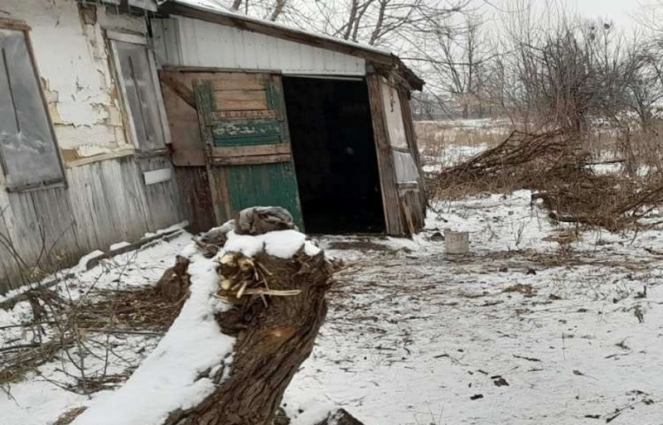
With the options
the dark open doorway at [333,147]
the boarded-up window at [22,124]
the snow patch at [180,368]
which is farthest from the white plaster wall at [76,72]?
the dark open doorway at [333,147]


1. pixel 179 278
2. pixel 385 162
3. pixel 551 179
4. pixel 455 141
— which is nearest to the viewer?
pixel 179 278

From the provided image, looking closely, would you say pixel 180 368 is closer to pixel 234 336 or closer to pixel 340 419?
pixel 234 336

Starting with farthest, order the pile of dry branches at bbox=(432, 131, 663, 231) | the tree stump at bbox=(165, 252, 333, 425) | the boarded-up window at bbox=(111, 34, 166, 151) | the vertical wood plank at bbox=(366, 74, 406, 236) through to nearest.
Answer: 1. the pile of dry branches at bbox=(432, 131, 663, 231)
2. the vertical wood plank at bbox=(366, 74, 406, 236)
3. the boarded-up window at bbox=(111, 34, 166, 151)
4. the tree stump at bbox=(165, 252, 333, 425)

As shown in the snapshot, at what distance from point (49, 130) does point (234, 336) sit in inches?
159

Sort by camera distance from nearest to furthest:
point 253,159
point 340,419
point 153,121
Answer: point 340,419, point 153,121, point 253,159

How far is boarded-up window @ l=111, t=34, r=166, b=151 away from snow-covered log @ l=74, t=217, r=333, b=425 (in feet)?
16.3

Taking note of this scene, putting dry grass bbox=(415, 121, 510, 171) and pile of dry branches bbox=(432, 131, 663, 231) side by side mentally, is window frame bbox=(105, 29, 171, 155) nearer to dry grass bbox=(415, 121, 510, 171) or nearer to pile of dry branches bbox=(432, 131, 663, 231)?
pile of dry branches bbox=(432, 131, 663, 231)

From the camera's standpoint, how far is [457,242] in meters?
6.80

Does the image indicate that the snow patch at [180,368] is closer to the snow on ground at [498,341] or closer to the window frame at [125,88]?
the snow on ground at [498,341]

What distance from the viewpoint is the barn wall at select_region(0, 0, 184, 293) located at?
4.92 metres

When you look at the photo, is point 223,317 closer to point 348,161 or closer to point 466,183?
point 348,161

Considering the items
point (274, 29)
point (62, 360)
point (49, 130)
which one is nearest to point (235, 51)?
point (274, 29)

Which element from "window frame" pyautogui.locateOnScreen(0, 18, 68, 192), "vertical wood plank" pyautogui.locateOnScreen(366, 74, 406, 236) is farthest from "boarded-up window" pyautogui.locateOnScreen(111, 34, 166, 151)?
"vertical wood plank" pyautogui.locateOnScreen(366, 74, 406, 236)

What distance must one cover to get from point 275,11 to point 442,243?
9862 mm
